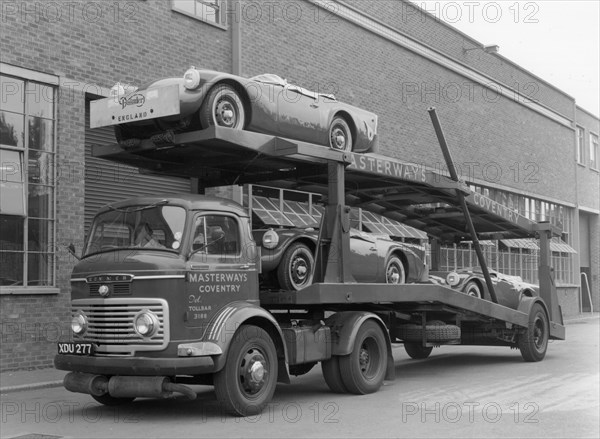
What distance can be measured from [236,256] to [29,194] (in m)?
5.11

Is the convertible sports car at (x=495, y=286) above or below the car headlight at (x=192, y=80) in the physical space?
below

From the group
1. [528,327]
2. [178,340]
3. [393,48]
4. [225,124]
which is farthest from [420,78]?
[178,340]

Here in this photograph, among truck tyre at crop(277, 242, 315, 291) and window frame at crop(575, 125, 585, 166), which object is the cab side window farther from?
window frame at crop(575, 125, 585, 166)

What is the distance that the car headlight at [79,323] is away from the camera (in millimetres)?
8320

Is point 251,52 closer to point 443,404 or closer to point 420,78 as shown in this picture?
point 420,78

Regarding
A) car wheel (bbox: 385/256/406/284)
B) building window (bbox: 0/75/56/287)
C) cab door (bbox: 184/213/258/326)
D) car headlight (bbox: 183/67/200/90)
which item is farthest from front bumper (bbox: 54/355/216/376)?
building window (bbox: 0/75/56/287)

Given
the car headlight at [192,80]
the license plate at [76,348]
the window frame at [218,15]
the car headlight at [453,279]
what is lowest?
the license plate at [76,348]

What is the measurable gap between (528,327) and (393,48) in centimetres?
1104

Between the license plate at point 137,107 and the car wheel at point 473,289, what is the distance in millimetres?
6902

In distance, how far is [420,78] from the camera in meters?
23.6

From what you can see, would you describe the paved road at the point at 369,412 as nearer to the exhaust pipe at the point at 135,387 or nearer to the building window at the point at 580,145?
the exhaust pipe at the point at 135,387

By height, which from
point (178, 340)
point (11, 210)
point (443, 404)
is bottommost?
point (443, 404)

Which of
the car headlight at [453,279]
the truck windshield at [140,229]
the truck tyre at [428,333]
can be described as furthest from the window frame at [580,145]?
the truck windshield at [140,229]

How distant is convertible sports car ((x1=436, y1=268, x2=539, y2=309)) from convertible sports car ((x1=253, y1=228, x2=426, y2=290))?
2.12m
